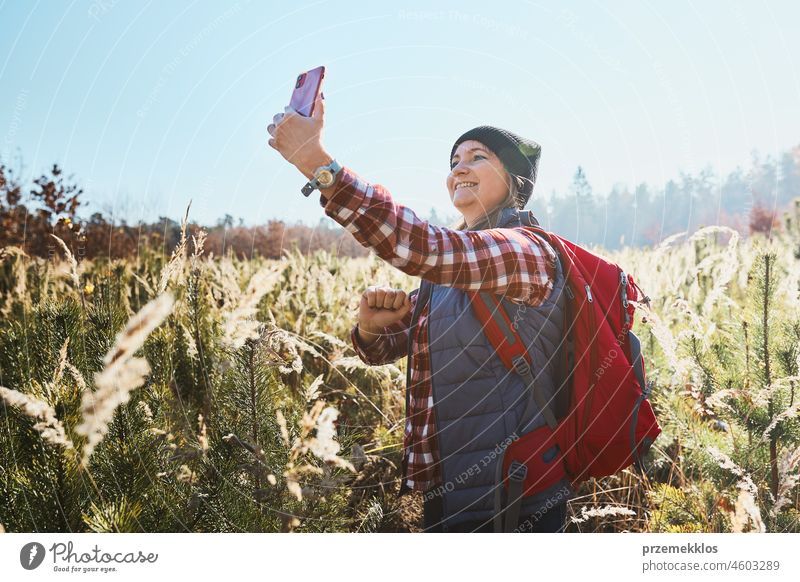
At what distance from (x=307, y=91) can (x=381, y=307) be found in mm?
731

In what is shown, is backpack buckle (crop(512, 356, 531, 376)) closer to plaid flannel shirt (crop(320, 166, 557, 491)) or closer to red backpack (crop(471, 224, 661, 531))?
red backpack (crop(471, 224, 661, 531))

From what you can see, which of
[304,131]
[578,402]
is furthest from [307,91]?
[578,402]

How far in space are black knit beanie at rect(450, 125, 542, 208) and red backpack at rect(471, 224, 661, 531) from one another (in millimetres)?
257

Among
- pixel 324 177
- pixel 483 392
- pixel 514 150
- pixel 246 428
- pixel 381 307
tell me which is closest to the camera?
pixel 324 177

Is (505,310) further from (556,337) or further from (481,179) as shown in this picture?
(481,179)

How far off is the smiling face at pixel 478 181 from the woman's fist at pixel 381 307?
0.30m

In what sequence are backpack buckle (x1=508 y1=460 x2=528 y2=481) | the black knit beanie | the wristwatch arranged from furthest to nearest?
the black knit beanie
backpack buckle (x1=508 y1=460 x2=528 y2=481)
the wristwatch

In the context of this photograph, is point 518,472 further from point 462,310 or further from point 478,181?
point 478,181

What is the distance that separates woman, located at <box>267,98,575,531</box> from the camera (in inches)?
42.0

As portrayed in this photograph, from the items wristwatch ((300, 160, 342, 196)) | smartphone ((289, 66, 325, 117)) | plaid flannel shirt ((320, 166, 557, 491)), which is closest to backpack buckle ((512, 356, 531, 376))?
plaid flannel shirt ((320, 166, 557, 491))

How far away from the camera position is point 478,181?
60.9 inches

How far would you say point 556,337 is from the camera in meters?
1.41
